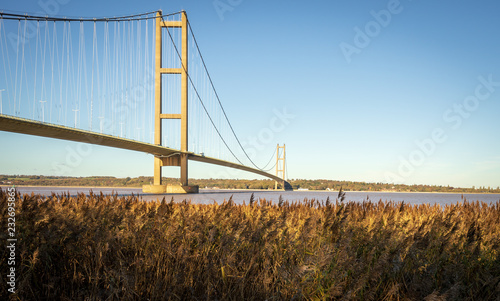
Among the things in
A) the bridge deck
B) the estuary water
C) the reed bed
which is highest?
the bridge deck

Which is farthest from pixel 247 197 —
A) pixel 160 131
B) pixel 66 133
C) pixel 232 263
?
pixel 232 263

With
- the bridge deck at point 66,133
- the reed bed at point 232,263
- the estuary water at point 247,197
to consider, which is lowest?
the estuary water at point 247,197

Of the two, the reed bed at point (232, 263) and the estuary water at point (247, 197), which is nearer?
the reed bed at point (232, 263)

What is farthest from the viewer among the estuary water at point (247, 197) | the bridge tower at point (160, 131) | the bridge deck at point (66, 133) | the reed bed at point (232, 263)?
the bridge tower at point (160, 131)

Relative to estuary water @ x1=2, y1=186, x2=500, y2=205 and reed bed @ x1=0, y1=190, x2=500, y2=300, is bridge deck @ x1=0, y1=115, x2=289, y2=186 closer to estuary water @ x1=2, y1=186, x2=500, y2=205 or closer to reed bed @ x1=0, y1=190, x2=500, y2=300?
estuary water @ x1=2, y1=186, x2=500, y2=205

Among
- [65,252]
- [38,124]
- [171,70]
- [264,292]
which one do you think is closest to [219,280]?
[264,292]

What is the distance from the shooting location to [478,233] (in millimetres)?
4371

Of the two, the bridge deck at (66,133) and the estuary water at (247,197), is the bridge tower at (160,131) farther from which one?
the bridge deck at (66,133)

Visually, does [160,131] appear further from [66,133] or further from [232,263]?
[232,263]

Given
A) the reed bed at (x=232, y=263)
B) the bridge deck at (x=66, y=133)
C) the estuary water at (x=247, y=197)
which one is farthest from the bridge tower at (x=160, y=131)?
the reed bed at (x=232, y=263)

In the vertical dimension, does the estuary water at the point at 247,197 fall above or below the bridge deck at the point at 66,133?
below

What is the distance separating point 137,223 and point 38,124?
25.5 meters

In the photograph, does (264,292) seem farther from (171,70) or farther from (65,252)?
(171,70)

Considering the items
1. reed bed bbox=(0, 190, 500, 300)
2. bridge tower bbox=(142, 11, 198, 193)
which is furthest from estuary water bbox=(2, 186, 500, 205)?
reed bed bbox=(0, 190, 500, 300)
